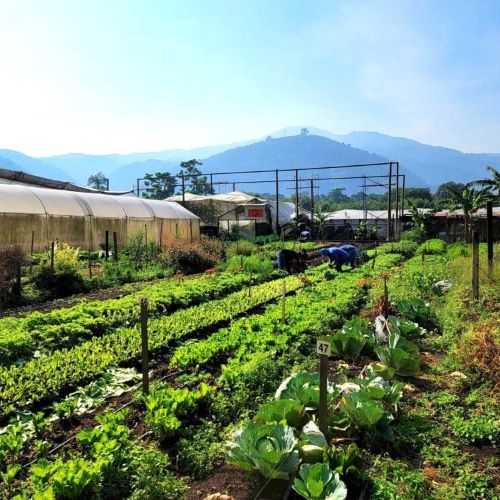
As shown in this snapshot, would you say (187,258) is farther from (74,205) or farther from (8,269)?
(8,269)

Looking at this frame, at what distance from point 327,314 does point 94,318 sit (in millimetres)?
4013

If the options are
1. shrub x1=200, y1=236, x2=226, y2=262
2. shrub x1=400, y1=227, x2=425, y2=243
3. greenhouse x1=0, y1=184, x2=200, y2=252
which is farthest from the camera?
shrub x1=400, y1=227, x2=425, y2=243

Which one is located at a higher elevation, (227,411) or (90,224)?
(90,224)

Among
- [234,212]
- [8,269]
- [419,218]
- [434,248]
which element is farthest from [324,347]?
[234,212]

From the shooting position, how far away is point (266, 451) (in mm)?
3174

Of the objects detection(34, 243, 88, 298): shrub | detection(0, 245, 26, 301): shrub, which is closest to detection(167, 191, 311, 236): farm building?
detection(34, 243, 88, 298): shrub

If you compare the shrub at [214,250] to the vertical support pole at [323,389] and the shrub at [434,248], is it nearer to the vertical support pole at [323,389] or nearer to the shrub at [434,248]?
the shrub at [434,248]

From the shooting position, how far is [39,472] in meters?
3.06

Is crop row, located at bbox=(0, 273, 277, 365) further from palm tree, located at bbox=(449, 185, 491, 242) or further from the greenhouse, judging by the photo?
palm tree, located at bbox=(449, 185, 491, 242)

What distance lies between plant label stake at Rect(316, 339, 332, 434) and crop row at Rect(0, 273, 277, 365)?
4.42m

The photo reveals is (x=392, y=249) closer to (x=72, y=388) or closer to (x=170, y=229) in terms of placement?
(x=170, y=229)

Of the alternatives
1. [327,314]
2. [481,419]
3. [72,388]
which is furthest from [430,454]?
[327,314]

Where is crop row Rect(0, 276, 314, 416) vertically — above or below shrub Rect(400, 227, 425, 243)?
below

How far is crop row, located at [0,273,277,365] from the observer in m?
6.55
